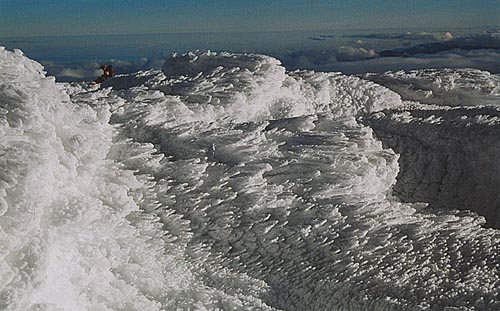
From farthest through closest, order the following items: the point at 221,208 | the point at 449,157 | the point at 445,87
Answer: the point at 445,87 < the point at 449,157 < the point at 221,208

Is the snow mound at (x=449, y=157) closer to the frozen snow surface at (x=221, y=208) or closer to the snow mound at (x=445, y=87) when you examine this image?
the frozen snow surface at (x=221, y=208)

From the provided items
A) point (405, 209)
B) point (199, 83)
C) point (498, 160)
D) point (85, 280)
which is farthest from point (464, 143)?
point (85, 280)

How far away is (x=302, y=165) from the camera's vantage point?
3.27 meters

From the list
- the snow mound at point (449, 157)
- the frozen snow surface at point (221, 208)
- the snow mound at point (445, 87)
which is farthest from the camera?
the snow mound at point (445, 87)

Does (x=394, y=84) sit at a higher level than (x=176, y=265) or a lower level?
higher

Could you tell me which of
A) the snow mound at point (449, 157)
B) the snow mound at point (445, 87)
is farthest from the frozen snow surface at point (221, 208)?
the snow mound at point (445, 87)

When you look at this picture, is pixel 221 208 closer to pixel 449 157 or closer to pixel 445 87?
pixel 449 157

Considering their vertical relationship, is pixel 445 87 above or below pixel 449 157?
above

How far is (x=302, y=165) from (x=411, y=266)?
0.77m

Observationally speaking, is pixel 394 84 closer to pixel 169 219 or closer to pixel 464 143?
pixel 464 143

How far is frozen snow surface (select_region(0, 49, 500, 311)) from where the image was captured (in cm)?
255

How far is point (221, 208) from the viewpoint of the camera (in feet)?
10.1

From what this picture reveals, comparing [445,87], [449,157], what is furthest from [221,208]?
[445,87]

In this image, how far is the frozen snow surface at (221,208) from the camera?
2.55m
